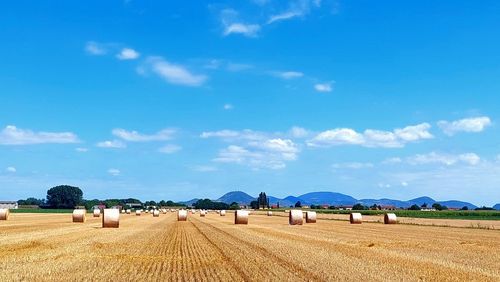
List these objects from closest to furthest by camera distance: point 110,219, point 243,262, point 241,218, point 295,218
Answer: point 243,262 < point 110,219 < point 241,218 < point 295,218

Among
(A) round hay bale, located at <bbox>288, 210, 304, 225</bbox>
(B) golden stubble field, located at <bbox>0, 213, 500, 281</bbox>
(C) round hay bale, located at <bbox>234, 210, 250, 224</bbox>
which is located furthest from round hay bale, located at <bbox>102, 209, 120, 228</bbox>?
(B) golden stubble field, located at <bbox>0, 213, 500, 281</bbox>

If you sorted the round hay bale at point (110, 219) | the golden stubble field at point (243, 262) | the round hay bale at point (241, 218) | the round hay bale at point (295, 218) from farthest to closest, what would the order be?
the round hay bale at point (295, 218), the round hay bale at point (241, 218), the round hay bale at point (110, 219), the golden stubble field at point (243, 262)

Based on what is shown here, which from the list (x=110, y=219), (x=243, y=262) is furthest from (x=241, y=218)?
(x=243, y=262)

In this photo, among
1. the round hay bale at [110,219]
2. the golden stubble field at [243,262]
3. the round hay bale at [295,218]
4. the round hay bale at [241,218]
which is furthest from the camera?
the round hay bale at [295,218]

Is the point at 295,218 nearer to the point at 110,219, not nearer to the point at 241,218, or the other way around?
the point at 241,218

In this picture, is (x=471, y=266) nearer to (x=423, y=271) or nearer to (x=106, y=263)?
(x=423, y=271)

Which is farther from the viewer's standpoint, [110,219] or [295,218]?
[295,218]

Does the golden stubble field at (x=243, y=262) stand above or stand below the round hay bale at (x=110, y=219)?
below

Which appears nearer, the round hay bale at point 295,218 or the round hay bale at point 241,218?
the round hay bale at point 241,218

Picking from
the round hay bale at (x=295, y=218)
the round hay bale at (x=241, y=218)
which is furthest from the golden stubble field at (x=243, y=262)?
the round hay bale at (x=295, y=218)

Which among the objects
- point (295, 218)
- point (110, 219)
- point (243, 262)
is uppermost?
point (110, 219)

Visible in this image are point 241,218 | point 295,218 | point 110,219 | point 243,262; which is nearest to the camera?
point 243,262

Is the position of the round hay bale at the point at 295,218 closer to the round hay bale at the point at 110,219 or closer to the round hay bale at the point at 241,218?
the round hay bale at the point at 241,218

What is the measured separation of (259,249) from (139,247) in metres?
4.23
